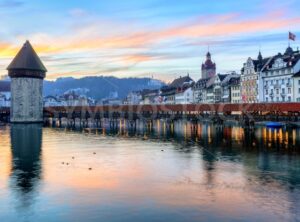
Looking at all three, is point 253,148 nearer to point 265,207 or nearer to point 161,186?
point 161,186

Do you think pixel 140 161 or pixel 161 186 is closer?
pixel 161 186

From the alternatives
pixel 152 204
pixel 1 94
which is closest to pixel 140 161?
pixel 152 204

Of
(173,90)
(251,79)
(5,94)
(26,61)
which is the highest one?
(26,61)

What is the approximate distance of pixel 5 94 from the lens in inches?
6378

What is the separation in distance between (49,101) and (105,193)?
174 meters

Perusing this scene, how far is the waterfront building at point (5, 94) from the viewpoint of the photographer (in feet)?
514

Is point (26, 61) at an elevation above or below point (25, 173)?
above

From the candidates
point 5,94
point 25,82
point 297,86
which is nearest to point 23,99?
point 25,82

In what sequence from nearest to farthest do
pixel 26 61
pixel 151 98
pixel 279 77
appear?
pixel 26 61
pixel 279 77
pixel 151 98

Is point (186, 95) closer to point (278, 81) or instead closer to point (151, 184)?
point (278, 81)

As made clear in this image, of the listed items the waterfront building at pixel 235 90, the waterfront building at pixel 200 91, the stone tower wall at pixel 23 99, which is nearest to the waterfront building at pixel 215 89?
the waterfront building at pixel 200 91

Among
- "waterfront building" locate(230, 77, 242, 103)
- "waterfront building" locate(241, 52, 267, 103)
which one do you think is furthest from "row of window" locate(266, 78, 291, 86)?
"waterfront building" locate(230, 77, 242, 103)

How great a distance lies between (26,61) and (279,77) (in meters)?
46.2

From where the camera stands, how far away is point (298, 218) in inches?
593
